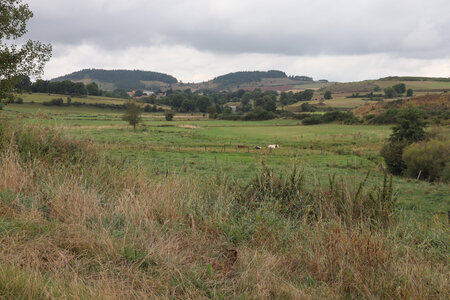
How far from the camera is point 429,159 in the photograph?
100 ft

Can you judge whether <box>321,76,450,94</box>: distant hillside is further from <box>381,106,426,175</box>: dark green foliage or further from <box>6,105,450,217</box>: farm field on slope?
<box>381,106,426,175</box>: dark green foliage

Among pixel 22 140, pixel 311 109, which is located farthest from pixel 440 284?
pixel 311 109

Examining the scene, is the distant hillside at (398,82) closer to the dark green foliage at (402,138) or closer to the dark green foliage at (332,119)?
the dark green foliage at (332,119)

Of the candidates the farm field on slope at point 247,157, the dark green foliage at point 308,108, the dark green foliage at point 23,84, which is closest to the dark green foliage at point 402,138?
the farm field on slope at point 247,157

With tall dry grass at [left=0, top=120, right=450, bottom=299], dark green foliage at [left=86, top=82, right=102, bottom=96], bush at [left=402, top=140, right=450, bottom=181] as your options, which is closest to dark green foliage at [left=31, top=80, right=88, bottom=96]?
dark green foliage at [left=86, top=82, right=102, bottom=96]

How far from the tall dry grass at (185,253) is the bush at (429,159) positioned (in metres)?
27.5

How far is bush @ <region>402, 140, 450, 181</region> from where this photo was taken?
3011 centimetres

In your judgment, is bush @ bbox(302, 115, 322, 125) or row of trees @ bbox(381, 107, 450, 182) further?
bush @ bbox(302, 115, 322, 125)

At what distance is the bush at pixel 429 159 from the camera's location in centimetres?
3011

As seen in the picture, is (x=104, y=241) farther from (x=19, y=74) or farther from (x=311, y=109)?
(x=311, y=109)

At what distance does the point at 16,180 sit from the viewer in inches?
269

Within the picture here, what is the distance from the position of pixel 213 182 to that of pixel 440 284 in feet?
18.9

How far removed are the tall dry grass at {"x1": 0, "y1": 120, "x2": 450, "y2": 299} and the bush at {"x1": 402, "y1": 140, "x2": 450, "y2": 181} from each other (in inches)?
1083

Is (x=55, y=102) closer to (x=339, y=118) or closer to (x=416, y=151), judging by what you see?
(x=339, y=118)
